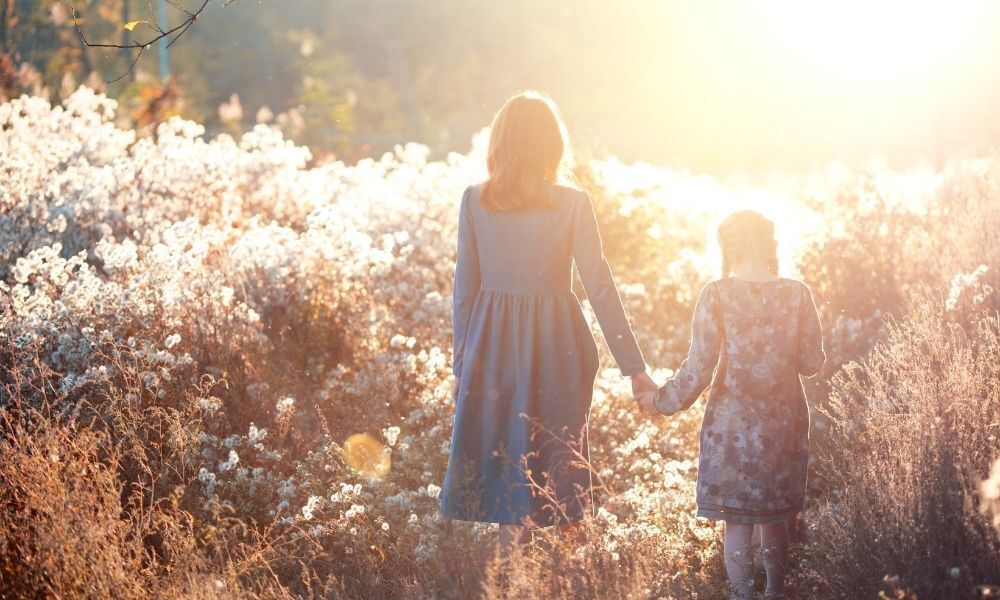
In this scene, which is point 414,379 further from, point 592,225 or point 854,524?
point 854,524

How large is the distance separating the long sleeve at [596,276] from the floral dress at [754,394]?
1.02 feet

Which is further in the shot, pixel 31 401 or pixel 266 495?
pixel 31 401

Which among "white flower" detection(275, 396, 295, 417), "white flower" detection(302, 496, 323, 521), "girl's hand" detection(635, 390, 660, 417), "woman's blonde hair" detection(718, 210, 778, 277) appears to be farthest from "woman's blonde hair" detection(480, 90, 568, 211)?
"white flower" detection(275, 396, 295, 417)

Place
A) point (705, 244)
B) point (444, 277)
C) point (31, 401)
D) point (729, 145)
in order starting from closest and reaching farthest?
point (31, 401)
point (444, 277)
point (705, 244)
point (729, 145)

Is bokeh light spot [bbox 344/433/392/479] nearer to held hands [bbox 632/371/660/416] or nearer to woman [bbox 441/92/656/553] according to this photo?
woman [bbox 441/92/656/553]

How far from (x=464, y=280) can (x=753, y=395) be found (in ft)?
4.31

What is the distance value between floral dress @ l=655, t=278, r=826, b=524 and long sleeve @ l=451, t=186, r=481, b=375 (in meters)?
0.91

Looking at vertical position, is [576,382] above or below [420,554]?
above

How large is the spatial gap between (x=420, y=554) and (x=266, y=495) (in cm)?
114

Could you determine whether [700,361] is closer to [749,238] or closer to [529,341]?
[749,238]

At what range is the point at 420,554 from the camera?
430 centimetres

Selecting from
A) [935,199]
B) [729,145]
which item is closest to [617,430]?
[935,199]

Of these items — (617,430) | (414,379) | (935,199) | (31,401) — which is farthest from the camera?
(935,199)

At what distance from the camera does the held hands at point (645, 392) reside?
418 centimetres
